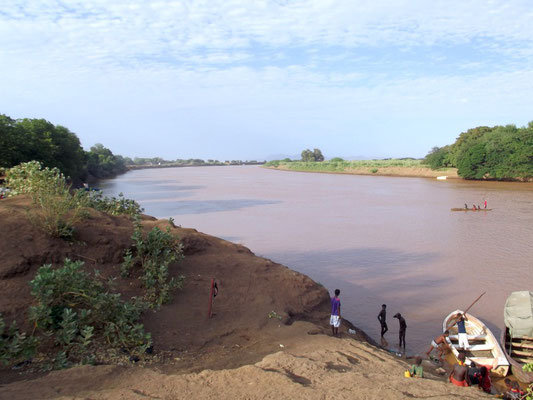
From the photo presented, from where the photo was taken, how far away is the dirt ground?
422cm

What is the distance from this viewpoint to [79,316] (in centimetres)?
532

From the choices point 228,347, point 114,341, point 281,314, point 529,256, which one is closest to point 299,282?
point 281,314

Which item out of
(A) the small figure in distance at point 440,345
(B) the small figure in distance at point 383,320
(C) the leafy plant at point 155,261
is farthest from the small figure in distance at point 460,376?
(C) the leafy plant at point 155,261

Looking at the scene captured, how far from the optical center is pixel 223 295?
7590 millimetres

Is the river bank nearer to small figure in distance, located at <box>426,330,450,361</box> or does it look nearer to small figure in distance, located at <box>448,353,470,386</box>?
small figure in distance, located at <box>426,330,450,361</box>

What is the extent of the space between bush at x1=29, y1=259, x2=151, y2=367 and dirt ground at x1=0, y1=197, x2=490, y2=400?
424mm

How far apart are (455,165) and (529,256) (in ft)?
164

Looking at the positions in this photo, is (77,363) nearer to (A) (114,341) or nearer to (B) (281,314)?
(A) (114,341)

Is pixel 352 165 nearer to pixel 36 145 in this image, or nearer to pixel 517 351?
pixel 36 145

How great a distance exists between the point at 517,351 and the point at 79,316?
26.1ft

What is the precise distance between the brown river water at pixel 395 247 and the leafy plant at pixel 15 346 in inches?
272

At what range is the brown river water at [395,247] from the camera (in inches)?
425

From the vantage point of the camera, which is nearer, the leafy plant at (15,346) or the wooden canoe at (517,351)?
the leafy plant at (15,346)

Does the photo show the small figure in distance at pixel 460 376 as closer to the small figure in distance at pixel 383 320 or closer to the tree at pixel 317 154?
the small figure in distance at pixel 383 320
